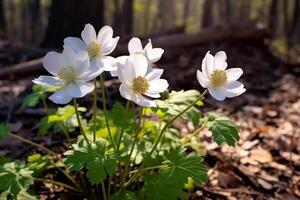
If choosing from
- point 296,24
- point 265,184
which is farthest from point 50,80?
point 296,24

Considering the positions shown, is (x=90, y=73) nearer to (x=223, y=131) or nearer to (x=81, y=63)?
(x=81, y=63)

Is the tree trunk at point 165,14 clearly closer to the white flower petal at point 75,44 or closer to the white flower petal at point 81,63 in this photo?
the white flower petal at point 75,44

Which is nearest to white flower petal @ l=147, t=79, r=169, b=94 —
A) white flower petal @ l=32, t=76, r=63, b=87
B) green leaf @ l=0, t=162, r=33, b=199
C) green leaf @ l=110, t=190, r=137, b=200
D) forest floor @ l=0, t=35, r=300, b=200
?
white flower petal @ l=32, t=76, r=63, b=87

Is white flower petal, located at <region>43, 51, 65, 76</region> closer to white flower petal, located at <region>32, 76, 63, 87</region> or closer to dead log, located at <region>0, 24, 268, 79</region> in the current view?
white flower petal, located at <region>32, 76, 63, 87</region>

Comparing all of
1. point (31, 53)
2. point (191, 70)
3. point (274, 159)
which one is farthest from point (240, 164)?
point (31, 53)

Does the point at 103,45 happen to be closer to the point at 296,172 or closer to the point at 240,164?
the point at 240,164

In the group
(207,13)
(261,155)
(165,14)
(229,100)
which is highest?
(261,155)

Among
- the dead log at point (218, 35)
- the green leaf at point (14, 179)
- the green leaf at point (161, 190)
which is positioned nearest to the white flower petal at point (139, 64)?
the green leaf at point (161, 190)
